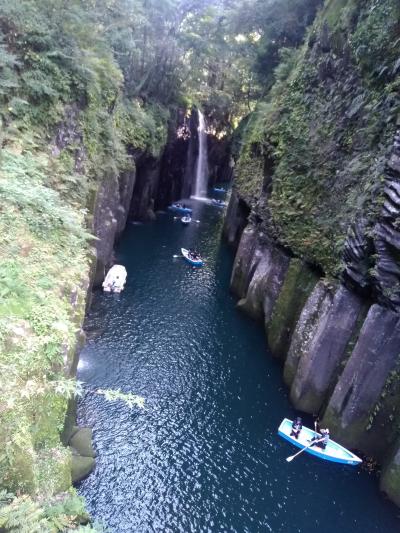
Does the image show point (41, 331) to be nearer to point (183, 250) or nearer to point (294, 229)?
point (294, 229)

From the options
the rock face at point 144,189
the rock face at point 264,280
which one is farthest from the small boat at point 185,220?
the rock face at point 264,280

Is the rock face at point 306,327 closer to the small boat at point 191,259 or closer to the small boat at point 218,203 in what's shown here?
the small boat at point 191,259

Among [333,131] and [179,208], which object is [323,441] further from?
[179,208]

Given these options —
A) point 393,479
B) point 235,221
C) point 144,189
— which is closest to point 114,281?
point 393,479

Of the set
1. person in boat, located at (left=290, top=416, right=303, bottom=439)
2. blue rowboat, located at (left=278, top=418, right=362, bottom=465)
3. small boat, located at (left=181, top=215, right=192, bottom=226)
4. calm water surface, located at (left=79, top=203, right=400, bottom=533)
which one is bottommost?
calm water surface, located at (left=79, top=203, right=400, bottom=533)

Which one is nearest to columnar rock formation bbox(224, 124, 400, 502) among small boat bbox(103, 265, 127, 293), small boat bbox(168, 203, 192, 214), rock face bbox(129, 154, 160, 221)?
small boat bbox(103, 265, 127, 293)

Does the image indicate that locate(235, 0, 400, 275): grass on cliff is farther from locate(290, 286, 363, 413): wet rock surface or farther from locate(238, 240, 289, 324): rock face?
locate(290, 286, 363, 413): wet rock surface
